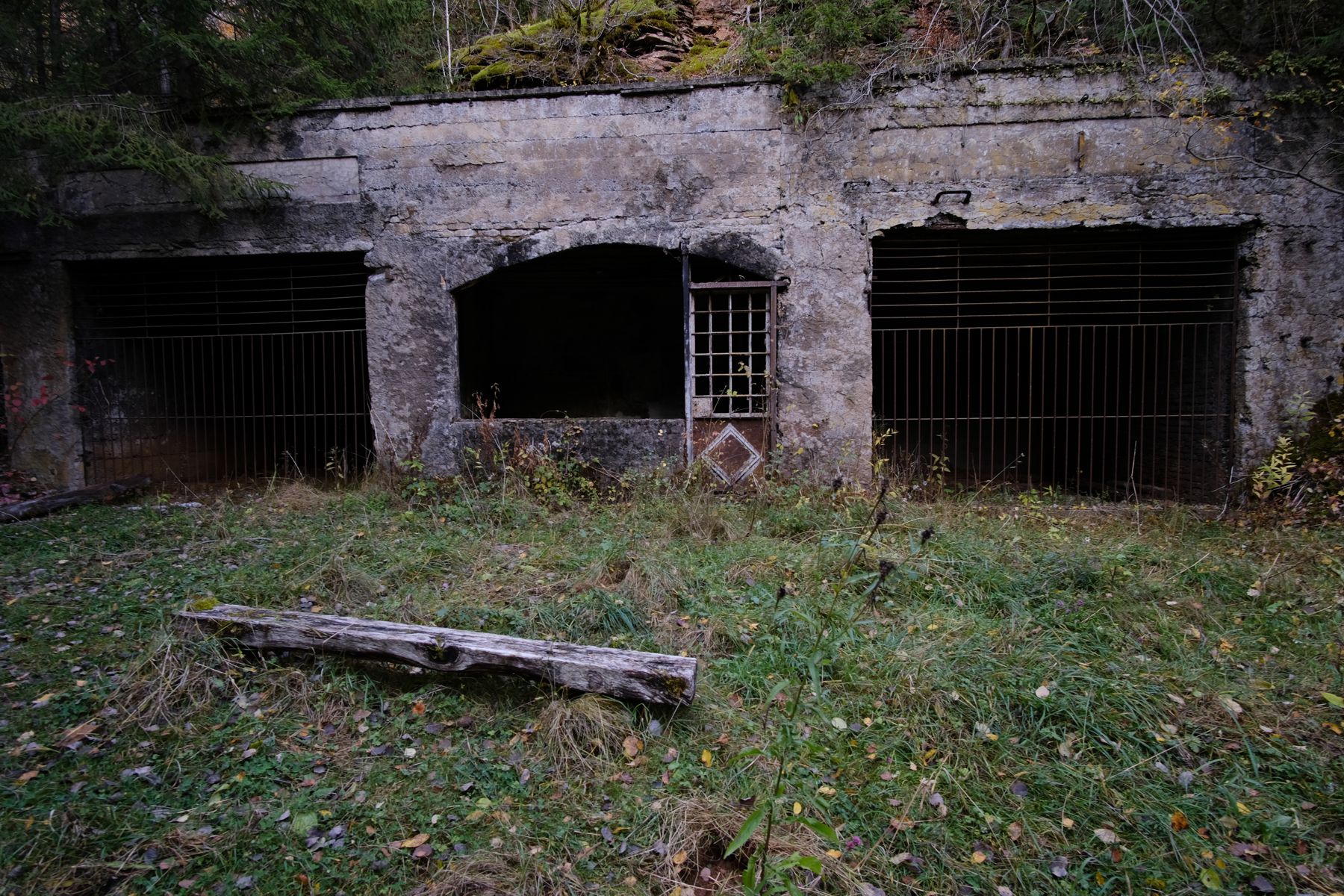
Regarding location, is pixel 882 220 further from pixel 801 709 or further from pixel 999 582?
pixel 801 709

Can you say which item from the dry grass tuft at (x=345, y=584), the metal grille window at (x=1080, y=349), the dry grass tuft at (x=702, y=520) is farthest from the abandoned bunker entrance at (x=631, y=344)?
the dry grass tuft at (x=345, y=584)

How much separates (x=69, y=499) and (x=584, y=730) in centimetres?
618

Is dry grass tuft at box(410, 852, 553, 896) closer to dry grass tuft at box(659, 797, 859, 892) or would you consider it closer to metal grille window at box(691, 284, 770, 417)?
dry grass tuft at box(659, 797, 859, 892)

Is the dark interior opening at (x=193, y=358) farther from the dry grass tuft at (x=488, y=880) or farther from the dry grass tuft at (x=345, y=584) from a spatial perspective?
the dry grass tuft at (x=488, y=880)

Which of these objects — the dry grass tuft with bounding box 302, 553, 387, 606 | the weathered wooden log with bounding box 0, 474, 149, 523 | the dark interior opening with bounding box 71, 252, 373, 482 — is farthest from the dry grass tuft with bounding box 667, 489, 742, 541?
the weathered wooden log with bounding box 0, 474, 149, 523

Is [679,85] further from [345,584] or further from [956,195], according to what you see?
[345,584]

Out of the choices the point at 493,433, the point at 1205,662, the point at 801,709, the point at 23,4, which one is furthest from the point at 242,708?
the point at 23,4

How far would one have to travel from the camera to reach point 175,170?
6.01m

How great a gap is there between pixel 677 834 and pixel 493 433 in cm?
467

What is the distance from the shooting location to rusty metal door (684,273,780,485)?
20.4 feet

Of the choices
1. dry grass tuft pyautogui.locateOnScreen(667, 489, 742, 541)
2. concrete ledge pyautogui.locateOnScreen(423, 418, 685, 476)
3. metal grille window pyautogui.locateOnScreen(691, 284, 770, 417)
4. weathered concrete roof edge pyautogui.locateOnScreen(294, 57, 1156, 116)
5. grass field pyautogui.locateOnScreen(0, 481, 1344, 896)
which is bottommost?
grass field pyautogui.locateOnScreen(0, 481, 1344, 896)

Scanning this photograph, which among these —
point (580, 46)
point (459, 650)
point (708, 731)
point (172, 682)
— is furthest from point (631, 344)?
point (708, 731)

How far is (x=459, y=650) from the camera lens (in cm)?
288

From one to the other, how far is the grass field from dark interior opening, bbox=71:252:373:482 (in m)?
3.14
